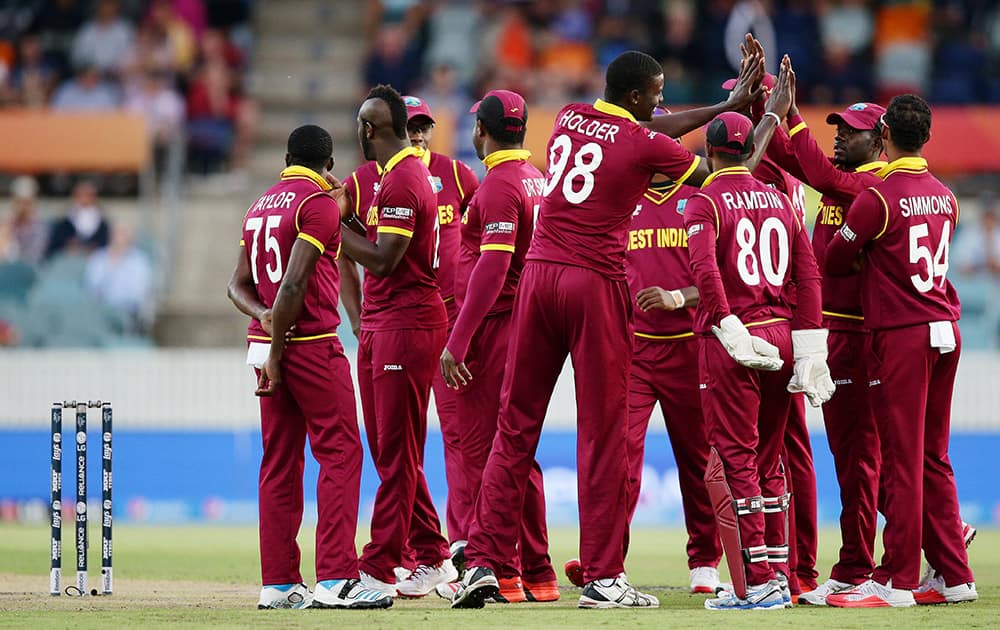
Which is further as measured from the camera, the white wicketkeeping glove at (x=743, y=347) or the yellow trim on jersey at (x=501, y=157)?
the yellow trim on jersey at (x=501, y=157)

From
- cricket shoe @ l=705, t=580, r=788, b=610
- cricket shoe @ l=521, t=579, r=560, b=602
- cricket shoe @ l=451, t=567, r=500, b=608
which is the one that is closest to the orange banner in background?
cricket shoe @ l=521, t=579, r=560, b=602

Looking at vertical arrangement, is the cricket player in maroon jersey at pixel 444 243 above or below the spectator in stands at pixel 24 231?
below

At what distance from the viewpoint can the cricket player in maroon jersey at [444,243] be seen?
31.0 ft

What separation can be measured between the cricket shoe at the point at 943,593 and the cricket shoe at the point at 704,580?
3.95ft

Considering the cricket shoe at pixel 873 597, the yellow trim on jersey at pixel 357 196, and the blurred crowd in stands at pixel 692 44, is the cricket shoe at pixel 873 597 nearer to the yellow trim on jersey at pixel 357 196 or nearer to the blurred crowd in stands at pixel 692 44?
the yellow trim on jersey at pixel 357 196

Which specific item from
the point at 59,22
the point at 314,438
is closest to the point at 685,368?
the point at 314,438

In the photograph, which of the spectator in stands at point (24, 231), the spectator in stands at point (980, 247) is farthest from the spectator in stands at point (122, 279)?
the spectator in stands at point (980, 247)

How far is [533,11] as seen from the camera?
2289 centimetres

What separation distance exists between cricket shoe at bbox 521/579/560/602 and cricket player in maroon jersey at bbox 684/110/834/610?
1.06 metres

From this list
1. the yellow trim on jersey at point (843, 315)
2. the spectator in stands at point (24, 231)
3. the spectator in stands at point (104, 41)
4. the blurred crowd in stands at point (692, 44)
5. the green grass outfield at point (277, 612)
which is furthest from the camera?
the spectator in stands at point (104, 41)

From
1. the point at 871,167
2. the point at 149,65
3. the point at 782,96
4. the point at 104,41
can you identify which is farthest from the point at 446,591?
the point at 104,41

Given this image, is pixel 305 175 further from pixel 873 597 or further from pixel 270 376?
pixel 873 597

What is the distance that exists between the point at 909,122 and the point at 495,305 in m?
2.59

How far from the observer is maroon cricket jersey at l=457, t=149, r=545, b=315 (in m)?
8.70
